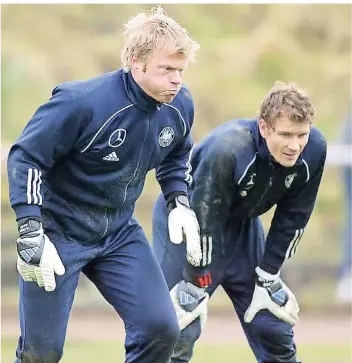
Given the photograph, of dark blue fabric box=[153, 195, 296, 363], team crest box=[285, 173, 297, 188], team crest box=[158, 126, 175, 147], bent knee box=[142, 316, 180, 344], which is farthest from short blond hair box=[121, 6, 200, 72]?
dark blue fabric box=[153, 195, 296, 363]

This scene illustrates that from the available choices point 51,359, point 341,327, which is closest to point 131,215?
point 51,359

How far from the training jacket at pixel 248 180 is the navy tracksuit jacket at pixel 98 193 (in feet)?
1.43

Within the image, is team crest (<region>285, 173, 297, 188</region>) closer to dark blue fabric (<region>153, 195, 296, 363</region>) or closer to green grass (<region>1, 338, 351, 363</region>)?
dark blue fabric (<region>153, 195, 296, 363</region>)

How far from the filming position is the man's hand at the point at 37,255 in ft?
17.5

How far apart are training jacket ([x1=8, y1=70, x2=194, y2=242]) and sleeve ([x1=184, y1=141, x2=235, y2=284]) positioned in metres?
0.38

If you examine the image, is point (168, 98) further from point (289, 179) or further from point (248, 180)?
point (289, 179)

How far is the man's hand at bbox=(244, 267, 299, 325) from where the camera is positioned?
6.50m

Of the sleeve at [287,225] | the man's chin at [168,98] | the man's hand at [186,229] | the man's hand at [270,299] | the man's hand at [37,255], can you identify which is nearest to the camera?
the man's hand at [37,255]

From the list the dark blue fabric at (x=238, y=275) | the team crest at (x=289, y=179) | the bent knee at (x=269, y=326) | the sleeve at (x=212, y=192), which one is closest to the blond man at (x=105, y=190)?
the sleeve at (x=212, y=192)

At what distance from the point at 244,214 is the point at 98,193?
1149mm

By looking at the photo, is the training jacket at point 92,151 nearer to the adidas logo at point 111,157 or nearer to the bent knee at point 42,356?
the adidas logo at point 111,157

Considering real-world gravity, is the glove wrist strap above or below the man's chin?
below

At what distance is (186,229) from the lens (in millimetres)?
5797

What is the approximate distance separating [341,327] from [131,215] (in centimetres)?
685
